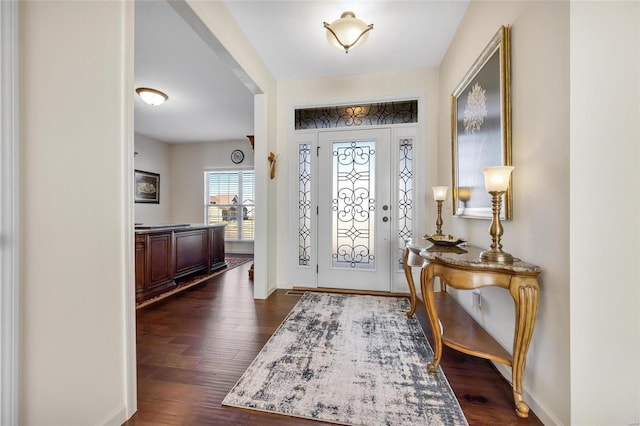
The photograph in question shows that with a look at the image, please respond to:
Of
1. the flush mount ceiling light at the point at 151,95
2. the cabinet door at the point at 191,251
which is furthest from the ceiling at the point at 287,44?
the cabinet door at the point at 191,251

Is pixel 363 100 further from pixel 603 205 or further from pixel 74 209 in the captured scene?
pixel 74 209

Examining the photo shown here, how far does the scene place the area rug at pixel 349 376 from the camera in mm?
1348

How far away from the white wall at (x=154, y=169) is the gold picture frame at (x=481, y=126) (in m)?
6.45

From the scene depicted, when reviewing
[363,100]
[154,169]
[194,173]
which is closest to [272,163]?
[363,100]

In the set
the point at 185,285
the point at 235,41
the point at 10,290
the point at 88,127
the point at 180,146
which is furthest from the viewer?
the point at 180,146

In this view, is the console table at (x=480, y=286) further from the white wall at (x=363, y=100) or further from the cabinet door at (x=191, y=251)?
the cabinet door at (x=191, y=251)

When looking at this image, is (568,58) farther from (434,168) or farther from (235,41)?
(235,41)

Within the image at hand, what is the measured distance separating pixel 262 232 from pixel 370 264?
1434mm

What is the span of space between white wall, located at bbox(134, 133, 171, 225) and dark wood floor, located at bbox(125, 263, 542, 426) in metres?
4.18

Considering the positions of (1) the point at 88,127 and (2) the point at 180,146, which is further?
(2) the point at 180,146

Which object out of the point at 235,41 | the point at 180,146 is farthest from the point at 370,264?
the point at 180,146

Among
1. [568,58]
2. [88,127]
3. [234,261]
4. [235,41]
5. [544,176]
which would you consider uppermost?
[235,41]

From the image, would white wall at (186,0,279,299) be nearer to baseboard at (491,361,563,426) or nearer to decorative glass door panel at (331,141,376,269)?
decorative glass door panel at (331,141,376,269)

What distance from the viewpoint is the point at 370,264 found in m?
3.39
